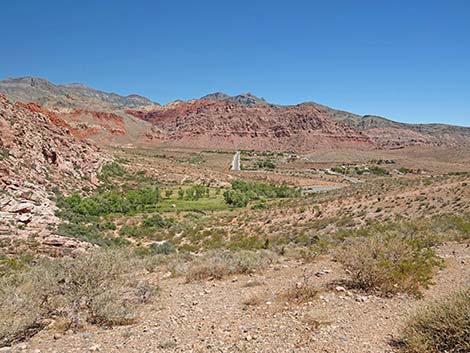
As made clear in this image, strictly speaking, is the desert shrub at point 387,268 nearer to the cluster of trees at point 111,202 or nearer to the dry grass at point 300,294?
the dry grass at point 300,294

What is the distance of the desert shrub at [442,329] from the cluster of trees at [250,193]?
42288 millimetres

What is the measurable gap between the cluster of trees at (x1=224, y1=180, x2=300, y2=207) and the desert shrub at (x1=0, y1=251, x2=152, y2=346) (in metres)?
39.7

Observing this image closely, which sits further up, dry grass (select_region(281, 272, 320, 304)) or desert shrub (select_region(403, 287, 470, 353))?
desert shrub (select_region(403, 287, 470, 353))

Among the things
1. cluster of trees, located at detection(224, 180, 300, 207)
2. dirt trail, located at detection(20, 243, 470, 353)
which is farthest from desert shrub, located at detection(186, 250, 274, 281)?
cluster of trees, located at detection(224, 180, 300, 207)

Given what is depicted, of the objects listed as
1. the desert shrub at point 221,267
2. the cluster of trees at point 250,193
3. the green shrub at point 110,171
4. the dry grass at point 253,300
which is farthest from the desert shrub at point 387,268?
the green shrub at point 110,171

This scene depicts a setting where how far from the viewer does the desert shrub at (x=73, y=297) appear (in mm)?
7129

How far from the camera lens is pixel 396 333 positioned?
620 cm

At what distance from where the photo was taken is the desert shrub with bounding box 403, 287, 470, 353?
5078 millimetres

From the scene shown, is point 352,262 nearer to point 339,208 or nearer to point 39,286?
point 39,286

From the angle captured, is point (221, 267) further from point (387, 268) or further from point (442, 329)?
point (442, 329)

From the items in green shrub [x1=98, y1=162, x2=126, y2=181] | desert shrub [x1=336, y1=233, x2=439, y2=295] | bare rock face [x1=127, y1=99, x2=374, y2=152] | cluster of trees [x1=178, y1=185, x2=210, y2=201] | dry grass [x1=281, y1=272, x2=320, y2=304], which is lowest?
cluster of trees [x1=178, y1=185, x2=210, y2=201]

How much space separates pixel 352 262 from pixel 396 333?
8.49 ft

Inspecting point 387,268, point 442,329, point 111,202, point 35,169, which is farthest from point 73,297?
point 35,169

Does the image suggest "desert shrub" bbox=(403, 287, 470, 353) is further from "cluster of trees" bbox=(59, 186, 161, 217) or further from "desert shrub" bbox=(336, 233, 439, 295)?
"cluster of trees" bbox=(59, 186, 161, 217)
